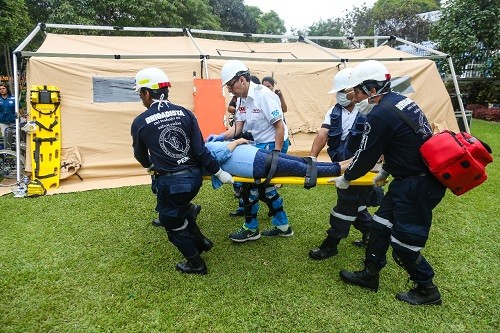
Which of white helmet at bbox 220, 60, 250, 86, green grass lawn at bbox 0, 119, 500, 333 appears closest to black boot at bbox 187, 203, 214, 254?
green grass lawn at bbox 0, 119, 500, 333

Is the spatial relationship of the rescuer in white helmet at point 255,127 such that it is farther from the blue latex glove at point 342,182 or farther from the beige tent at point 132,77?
the beige tent at point 132,77

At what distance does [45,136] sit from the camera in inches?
238

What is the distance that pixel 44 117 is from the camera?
605cm

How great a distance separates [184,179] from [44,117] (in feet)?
14.6

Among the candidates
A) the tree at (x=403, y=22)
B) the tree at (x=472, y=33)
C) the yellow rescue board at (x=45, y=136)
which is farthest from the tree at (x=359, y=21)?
the yellow rescue board at (x=45, y=136)

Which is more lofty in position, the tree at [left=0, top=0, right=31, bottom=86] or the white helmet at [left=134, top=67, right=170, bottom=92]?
the tree at [left=0, top=0, right=31, bottom=86]

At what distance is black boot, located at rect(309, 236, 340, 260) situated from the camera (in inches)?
140

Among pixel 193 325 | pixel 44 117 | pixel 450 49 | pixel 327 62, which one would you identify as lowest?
pixel 193 325

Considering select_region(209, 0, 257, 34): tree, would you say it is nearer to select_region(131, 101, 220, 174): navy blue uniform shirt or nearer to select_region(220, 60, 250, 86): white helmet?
select_region(220, 60, 250, 86): white helmet

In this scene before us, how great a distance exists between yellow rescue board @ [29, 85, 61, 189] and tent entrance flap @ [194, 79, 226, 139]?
2.52 m

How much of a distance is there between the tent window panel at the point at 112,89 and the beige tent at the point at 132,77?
0.7 inches

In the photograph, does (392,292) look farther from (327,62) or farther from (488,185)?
(327,62)

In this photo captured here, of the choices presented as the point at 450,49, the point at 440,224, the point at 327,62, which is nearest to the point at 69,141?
the point at 327,62

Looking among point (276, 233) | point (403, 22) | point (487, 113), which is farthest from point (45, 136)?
point (403, 22)
